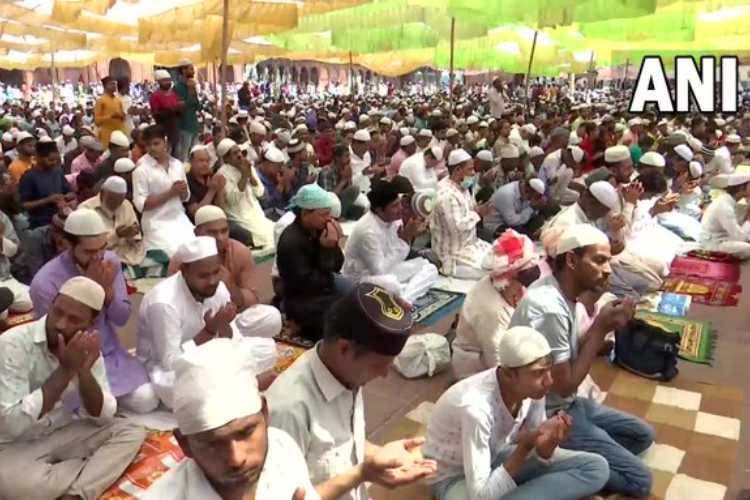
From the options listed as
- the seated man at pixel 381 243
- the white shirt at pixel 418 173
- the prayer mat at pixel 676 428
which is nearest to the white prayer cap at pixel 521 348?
the prayer mat at pixel 676 428

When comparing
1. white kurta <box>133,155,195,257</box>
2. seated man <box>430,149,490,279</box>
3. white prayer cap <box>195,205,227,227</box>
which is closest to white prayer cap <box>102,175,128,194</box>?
white kurta <box>133,155,195,257</box>

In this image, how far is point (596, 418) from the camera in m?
3.49

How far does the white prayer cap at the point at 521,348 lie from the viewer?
2.61m

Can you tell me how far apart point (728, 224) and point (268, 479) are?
639 cm

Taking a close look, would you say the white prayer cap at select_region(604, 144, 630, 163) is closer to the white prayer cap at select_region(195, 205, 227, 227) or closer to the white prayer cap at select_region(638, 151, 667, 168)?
the white prayer cap at select_region(638, 151, 667, 168)

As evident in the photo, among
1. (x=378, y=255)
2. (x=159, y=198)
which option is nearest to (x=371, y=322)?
(x=378, y=255)

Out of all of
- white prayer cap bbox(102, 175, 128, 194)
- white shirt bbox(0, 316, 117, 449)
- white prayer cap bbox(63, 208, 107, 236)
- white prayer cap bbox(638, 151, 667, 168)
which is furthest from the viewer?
white prayer cap bbox(638, 151, 667, 168)

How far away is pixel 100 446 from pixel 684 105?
1282 centimetres

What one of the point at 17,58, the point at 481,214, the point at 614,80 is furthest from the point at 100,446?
Result: the point at 614,80

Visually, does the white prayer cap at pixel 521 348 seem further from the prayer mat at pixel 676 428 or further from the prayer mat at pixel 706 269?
the prayer mat at pixel 706 269

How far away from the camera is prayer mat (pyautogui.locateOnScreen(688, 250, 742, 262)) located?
6.92 m

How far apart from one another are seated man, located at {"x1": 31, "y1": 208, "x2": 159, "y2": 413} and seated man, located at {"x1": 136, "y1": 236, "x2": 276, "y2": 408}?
86 mm

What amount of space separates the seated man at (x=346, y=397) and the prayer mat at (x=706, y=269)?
521 centimetres

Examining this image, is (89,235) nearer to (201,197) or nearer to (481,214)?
(201,197)
